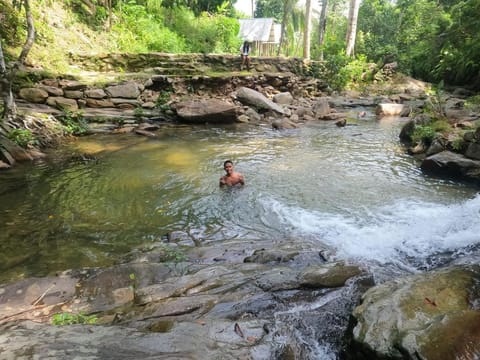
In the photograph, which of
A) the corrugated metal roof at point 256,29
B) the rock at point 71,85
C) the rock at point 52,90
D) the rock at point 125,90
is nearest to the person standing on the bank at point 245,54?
the rock at point 125,90

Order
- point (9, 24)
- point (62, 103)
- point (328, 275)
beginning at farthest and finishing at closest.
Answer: point (9, 24) < point (62, 103) < point (328, 275)

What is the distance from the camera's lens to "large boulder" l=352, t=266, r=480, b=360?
205 cm

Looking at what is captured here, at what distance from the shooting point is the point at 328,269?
374 centimetres

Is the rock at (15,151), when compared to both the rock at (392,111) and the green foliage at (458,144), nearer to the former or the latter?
the green foliage at (458,144)

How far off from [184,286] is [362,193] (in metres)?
4.61

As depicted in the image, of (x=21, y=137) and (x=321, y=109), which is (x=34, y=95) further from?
(x=321, y=109)

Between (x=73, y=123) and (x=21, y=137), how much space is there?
2417 millimetres

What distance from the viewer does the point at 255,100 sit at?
1505 cm

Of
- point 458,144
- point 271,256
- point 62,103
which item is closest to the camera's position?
point 271,256

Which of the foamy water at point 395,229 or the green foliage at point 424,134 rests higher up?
the green foliage at point 424,134

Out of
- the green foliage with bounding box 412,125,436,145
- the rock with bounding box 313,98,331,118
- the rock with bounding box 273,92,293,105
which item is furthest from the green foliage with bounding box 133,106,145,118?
the green foliage with bounding box 412,125,436,145

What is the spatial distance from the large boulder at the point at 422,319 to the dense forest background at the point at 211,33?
8.08 m

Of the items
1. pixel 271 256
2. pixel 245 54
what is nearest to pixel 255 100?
pixel 245 54

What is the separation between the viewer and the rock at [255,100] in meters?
15.0
